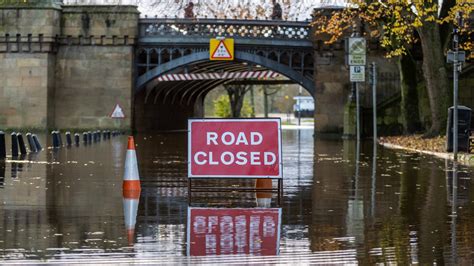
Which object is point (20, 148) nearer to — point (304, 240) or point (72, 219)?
point (72, 219)

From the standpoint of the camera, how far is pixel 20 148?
28.5 metres

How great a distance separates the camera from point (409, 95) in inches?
1667

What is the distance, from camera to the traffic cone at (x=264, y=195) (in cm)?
1424

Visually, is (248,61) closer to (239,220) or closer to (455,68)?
(455,68)

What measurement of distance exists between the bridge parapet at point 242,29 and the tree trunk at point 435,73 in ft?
61.2

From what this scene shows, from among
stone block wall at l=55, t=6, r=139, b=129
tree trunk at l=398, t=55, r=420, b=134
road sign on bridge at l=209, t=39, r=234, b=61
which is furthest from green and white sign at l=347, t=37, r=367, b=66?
stone block wall at l=55, t=6, r=139, b=129

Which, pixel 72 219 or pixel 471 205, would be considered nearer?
pixel 72 219

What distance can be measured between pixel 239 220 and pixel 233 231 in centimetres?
106

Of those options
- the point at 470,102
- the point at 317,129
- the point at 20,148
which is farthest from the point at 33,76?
the point at 20,148

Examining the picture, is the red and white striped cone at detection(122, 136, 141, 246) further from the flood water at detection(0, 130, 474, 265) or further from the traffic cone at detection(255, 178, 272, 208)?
the traffic cone at detection(255, 178, 272, 208)

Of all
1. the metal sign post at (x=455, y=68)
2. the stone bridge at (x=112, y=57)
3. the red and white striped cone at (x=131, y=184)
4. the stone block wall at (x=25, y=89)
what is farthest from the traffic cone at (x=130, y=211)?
the stone block wall at (x=25, y=89)

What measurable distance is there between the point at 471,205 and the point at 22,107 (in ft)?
139

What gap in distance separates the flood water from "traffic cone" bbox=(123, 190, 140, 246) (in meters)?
0.02

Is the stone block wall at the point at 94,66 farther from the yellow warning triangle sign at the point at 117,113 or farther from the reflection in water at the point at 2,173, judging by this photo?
the reflection in water at the point at 2,173
